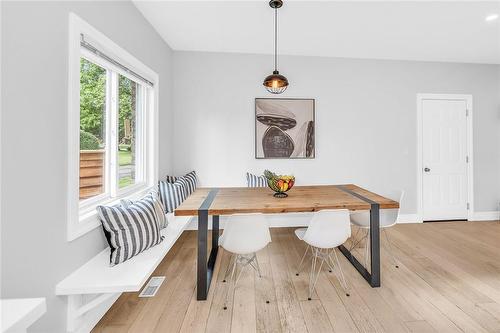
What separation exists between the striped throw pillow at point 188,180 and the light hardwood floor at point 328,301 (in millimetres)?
829

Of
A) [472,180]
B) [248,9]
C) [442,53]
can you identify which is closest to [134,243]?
[248,9]

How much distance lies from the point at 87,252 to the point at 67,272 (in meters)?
0.21

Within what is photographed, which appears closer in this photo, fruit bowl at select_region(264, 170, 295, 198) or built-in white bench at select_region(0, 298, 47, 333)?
built-in white bench at select_region(0, 298, 47, 333)

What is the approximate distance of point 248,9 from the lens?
8.68 ft

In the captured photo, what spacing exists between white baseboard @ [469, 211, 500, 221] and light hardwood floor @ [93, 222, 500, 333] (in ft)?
5.19

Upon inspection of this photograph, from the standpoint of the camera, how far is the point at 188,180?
348 centimetres

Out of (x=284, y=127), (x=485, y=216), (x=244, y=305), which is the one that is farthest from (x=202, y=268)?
(x=485, y=216)

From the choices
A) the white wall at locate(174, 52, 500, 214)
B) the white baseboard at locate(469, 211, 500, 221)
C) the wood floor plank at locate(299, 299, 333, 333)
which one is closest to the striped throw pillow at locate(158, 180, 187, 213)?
the white wall at locate(174, 52, 500, 214)

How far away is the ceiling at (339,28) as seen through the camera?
102 inches

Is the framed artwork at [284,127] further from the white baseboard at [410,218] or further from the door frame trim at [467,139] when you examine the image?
the white baseboard at [410,218]

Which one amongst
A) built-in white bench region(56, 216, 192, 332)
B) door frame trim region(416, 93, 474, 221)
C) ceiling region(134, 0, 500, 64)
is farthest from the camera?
door frame trim region(416, 93, 474, 221)

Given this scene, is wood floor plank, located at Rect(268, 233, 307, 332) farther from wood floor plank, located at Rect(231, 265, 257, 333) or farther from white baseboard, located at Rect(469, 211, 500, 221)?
white baseboard, located at Rect(469, 211, 500, 221)

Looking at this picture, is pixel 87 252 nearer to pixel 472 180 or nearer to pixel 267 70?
pixel 267 70

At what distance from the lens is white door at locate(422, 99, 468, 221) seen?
420cm
